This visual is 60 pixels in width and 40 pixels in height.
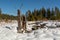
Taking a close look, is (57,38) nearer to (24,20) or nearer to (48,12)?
(24,20)

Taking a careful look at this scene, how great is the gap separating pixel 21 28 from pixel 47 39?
2.66 meters

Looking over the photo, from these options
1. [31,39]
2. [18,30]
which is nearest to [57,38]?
[31,39]

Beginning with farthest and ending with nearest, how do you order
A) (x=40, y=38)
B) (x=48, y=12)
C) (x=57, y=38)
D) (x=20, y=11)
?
(x=48, y=12) → (x=20, y=11) → (x=40, y=38) → (x=57, y=38)

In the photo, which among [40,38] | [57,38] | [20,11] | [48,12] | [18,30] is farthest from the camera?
[48,12]

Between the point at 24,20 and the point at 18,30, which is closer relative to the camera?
the point at 18,30

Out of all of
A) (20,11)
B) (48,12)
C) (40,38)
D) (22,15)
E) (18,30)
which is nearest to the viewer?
(40,38)


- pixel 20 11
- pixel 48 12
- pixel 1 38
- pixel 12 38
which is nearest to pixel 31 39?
pixel 12 38

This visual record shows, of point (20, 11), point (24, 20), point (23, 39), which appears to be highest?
point (20, 11)

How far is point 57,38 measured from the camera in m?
4.82

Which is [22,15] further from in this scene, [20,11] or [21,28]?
[21,28]

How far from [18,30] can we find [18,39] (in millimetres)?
1768

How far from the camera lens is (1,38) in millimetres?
5203

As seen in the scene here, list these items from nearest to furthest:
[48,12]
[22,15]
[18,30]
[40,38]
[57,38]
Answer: [57,38], [40,38], [18,30], [22,15], [48,12]

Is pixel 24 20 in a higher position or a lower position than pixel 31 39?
higher
